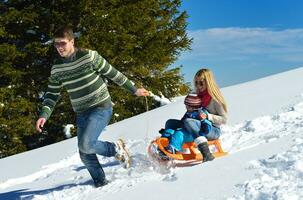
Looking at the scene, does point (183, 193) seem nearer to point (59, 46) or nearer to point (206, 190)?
point (206, 190)

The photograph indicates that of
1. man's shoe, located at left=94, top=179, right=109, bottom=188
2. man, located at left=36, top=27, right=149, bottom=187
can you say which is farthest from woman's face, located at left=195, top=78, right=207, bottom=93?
man's shoe, located at left=94, top=179, right=109, bottom=188

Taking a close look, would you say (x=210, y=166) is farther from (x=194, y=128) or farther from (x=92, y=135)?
(x=92, y=135)

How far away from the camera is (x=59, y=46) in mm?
5293

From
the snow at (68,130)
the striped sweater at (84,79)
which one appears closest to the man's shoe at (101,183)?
the striped sweater at (84,79)

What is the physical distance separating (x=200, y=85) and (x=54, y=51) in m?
11.0

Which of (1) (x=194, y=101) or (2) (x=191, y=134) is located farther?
(1) (x=194, y=101)

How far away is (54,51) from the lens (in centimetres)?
1653

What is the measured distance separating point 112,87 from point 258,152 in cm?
1253

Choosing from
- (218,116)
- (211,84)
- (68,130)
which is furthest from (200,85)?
(68,130)

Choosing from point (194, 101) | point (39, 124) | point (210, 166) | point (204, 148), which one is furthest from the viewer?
point (194, 101)

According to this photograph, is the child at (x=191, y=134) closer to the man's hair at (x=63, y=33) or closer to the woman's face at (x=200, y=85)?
the woman's face at (x=200, y=85)

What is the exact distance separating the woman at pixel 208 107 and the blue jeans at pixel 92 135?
3.66 feet

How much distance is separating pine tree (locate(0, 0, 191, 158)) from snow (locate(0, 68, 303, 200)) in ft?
19.9

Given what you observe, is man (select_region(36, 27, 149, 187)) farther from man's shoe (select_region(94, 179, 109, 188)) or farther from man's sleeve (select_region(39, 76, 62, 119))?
man's shoe (select_region(94, 179, 109, 188))
